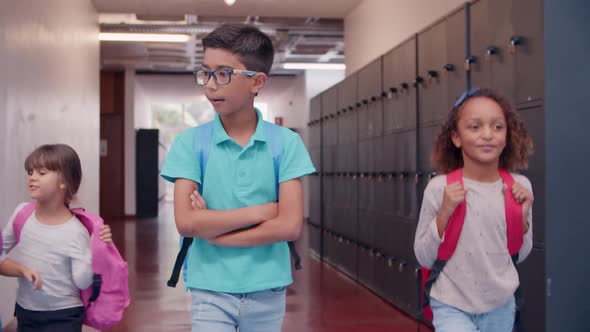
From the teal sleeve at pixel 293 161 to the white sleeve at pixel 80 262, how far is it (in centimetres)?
77

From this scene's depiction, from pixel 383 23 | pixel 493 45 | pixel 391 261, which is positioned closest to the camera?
pixel 493 45

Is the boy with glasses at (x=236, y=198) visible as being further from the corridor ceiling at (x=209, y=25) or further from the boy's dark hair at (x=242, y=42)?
the corridor ceiling at (x=209, y=25)

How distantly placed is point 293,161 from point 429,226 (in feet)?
1.60

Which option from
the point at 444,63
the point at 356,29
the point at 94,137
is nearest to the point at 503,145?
the point at 444,63

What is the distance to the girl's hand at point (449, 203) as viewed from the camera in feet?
6.24

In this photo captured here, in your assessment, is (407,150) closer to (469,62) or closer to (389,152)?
(389,152)

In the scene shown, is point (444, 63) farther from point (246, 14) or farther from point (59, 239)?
point (246, 14)

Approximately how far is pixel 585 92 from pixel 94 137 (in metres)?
6.11

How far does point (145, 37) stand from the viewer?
35.0ft

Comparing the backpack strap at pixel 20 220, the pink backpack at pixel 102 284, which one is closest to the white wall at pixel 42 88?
the backpack strap at pixel 20 220

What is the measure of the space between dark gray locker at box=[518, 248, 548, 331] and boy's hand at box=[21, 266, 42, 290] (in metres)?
2.10

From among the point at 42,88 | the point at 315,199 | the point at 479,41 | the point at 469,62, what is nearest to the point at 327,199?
the point at 315,199

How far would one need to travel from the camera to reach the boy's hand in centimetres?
204

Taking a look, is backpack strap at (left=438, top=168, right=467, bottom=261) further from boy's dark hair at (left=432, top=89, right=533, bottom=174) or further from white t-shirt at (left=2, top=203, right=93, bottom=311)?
white t-shirt at (left=2, top=203, right=93, bottom=311)
